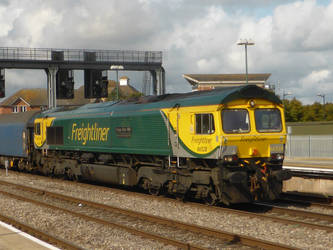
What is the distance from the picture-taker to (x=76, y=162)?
2203 centimetres

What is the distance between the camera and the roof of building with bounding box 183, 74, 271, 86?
282 feet

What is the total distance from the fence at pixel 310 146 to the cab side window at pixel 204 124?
2199cm

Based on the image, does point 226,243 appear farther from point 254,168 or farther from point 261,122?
point 261,122

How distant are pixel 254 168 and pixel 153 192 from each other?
16.5 feet

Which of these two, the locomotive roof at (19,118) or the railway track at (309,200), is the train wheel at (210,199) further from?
the locomotive roof at (19,118)

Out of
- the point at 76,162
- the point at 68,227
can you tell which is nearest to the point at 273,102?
the point at 68,227

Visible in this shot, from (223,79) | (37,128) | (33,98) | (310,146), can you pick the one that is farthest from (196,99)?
(33,98)

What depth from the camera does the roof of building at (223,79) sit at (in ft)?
282

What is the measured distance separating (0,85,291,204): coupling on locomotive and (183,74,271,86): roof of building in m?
64.3

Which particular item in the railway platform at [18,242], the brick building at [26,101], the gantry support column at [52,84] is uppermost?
the brick building at [26,101]

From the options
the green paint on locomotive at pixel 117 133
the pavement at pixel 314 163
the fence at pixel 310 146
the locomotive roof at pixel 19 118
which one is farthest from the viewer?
the fence at pixel 310 146

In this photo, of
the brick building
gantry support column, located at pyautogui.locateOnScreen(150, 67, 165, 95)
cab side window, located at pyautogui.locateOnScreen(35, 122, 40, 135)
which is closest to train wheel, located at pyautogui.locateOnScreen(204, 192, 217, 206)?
cab side window, located at pyautogui.locateOnScreen(35, 122, 40, 135)

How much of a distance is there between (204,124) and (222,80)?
2961 inches

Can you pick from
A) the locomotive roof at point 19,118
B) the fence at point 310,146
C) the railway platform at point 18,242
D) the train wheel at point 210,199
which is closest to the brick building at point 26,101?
the locomotive roof at point 19,118
